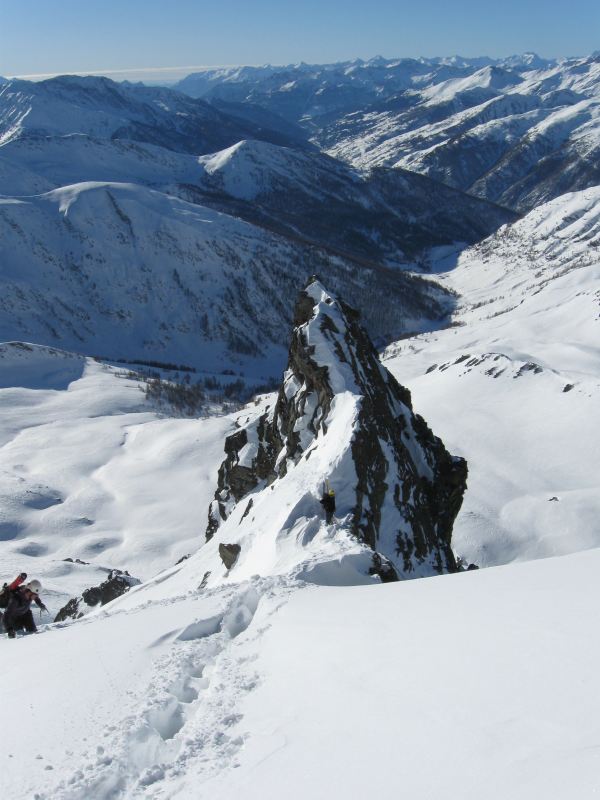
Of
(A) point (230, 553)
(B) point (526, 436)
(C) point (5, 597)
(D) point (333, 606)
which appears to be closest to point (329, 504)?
(A) point (230, 553)

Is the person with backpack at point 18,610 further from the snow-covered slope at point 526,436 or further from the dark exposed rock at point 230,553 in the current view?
the snow-covered slope at point 526,436

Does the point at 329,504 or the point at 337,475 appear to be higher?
the point at 337,475

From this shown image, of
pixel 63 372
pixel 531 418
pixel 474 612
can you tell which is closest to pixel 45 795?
pixel 474 612

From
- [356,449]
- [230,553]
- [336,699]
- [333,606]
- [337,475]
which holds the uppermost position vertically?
[356,449]

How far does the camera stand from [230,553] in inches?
952

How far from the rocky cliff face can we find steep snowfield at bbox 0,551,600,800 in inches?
223

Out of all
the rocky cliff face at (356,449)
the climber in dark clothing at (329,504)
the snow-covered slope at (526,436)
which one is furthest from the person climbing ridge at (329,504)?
the snow-covered slope at (526,436)

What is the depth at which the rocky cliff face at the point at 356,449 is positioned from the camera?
23.3m

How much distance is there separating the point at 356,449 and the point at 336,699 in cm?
1453

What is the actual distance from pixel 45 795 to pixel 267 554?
12.6 metres

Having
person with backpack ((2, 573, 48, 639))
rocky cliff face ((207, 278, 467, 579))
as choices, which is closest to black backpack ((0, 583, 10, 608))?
person with backpack ((2, 573, 48, 639))

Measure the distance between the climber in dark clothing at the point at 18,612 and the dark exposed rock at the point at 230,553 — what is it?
6.88 metres

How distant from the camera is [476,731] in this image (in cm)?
751

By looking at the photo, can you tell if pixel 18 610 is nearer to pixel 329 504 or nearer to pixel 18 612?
pixel 18 612
